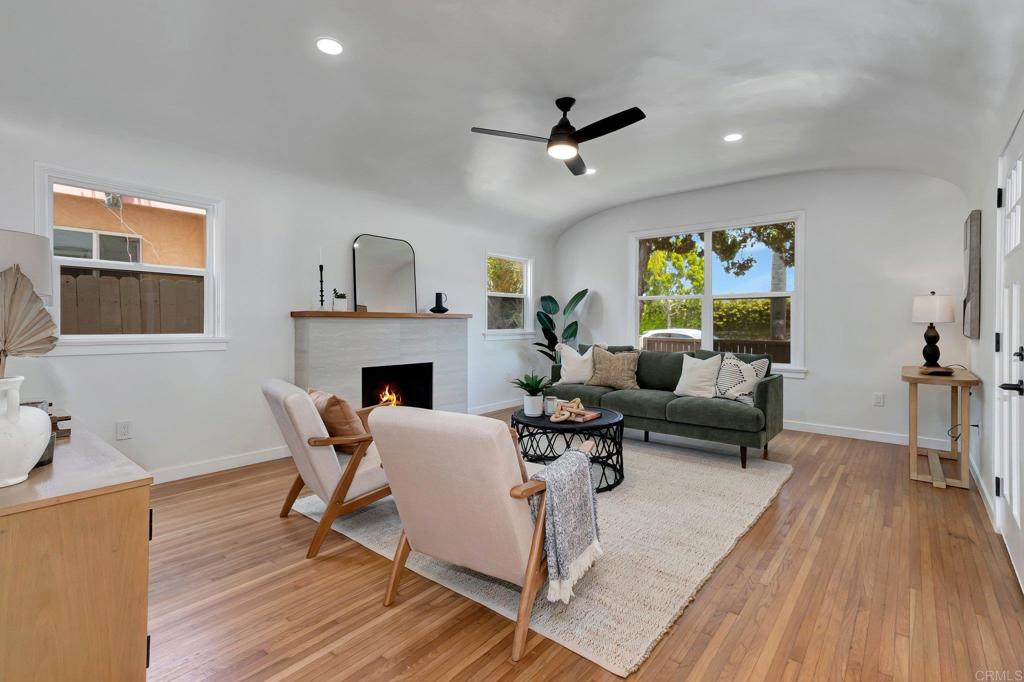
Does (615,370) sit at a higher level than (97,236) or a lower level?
lower

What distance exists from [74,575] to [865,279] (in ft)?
19.8

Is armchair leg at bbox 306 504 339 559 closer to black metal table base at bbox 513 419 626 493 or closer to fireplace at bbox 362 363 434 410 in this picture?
black metal table base at bbox 513 419 626 493

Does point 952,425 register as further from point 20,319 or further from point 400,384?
point 20,319

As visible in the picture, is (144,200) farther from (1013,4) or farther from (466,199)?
(1013,4)

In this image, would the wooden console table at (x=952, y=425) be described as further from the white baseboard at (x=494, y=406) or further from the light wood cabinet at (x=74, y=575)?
the light wood cabinet at (x=74, y=575)

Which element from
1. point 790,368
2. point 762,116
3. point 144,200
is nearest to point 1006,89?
point 762,116

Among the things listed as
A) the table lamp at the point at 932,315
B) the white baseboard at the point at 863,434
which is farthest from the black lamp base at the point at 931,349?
the white baseboard at the point at 863,434

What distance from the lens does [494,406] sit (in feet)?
21.7

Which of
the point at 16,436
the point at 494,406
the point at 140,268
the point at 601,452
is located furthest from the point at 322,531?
the point at 494,406

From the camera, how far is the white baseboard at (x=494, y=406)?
6352 millimetres

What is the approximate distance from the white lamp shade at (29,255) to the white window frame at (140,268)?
173 centimetres

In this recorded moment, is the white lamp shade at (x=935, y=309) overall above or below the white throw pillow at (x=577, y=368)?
above

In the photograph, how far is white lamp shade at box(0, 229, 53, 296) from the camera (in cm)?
158

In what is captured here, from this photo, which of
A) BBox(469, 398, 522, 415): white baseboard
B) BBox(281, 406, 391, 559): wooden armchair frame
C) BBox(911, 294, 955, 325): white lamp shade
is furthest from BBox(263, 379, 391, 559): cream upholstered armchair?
BBox(911, 294, 955, 325): white lamp shade
